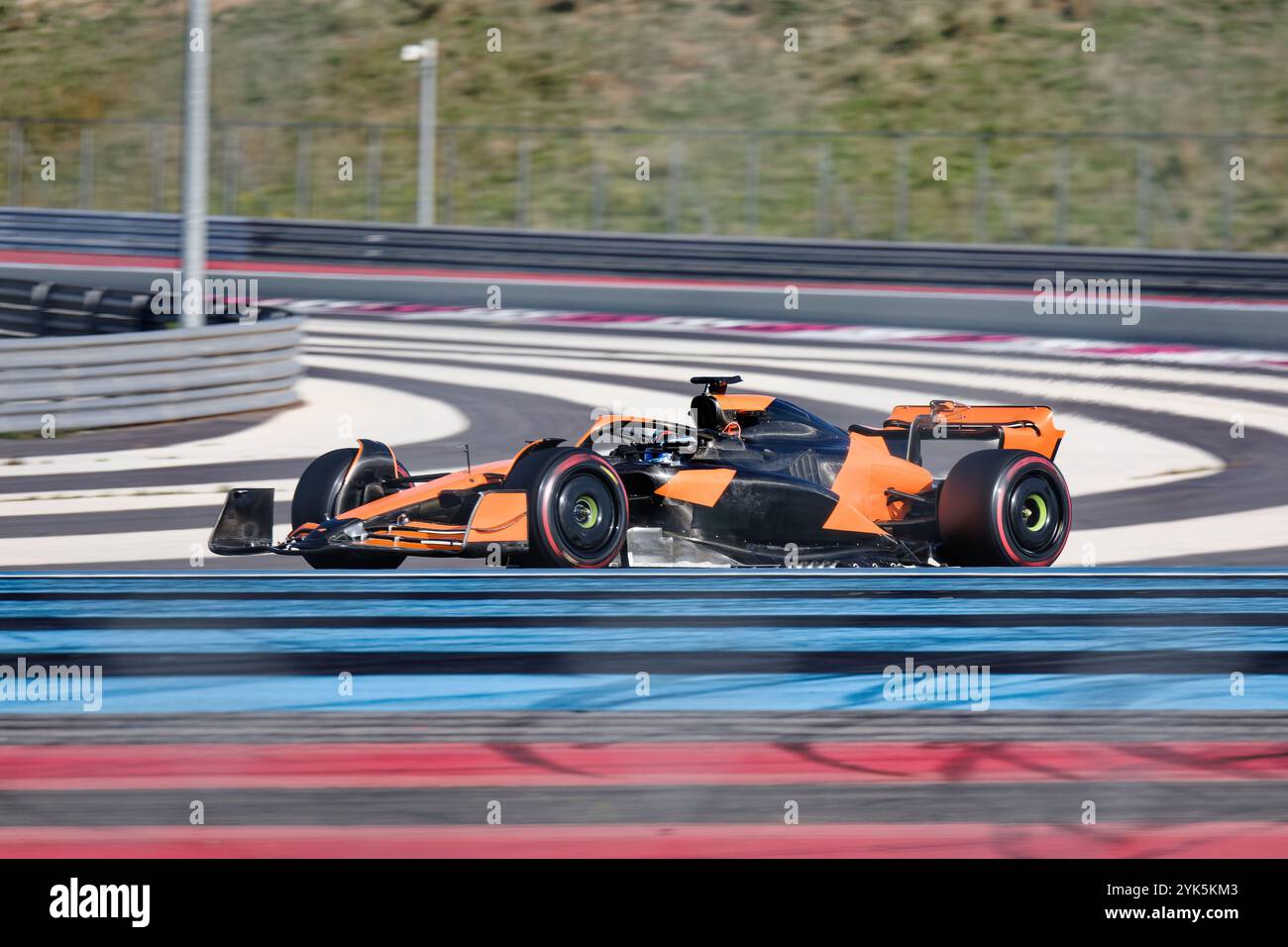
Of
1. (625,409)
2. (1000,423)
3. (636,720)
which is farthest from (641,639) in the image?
(625,409)

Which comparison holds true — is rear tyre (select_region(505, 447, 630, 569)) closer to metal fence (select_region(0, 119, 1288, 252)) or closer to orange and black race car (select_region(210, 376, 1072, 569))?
orange and black race car (select_region(210, 376, 1072, 569))

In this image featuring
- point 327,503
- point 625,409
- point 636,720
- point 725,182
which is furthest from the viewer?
point 725,182

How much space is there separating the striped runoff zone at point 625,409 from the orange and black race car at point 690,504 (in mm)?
452

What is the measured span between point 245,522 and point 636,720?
3.25 m

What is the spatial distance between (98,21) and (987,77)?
25.5 m

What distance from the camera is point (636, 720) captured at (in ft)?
20.8

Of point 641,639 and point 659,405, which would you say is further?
point 659,405

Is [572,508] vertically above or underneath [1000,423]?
underneath

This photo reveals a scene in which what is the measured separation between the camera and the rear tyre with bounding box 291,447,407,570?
29.6 feet

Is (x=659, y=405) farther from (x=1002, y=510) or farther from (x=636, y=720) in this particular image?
(x=636, y=720)

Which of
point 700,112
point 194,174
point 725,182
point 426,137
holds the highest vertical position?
point 700,112

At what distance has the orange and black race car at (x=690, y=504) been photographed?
845 cm

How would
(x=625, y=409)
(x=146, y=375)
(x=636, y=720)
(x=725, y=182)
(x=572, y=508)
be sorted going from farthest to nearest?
(x=725, y=182)
(x=625, y=409)
(x=146, y=375)
(x=572, y=508)
(x=636, y=720)

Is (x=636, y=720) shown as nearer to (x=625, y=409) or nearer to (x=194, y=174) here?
(x=625, y=409)
